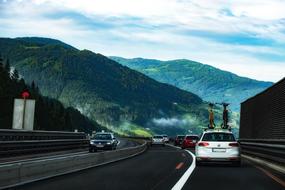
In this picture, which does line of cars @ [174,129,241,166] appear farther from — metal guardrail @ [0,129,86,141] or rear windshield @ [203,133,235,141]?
metal guardrail @ [0,129,86,141]

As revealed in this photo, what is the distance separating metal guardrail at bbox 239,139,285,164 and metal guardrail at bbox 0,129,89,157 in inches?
445

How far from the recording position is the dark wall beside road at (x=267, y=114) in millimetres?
31616

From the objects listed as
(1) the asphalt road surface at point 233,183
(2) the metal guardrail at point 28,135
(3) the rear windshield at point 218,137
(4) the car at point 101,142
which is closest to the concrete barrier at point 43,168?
(1) the asphalt road surface at point 233,183

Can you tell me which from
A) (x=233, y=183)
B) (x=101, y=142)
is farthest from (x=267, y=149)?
(x=101, y=142)

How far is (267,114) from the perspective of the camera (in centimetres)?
3669

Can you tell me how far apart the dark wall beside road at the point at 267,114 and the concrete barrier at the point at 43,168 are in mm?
12867

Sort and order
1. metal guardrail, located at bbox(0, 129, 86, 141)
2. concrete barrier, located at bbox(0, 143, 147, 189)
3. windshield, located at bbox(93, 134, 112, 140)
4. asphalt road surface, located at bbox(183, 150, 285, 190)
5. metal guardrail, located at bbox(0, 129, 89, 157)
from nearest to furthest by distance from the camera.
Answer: concrete barrier, located at bbox(0, 143, 147, 189) → asphalt road surface, located at bbox(183, 150, 285, 190) → metal guardrail, located at bbox(0, 129, 89, 157) → metal guardrail, located at bbox(0, 129, 86, 141) → windshield, located at bbox(93, 134, 112, 140)

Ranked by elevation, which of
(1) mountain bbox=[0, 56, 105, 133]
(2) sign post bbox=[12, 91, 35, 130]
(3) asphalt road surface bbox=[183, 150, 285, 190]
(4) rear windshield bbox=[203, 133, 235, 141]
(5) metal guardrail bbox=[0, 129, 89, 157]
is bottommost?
(3) asphalt road surface bbox=[183, 150, 285, 190]

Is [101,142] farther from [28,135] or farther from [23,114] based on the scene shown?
[28,135]

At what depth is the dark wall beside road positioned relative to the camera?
104ft

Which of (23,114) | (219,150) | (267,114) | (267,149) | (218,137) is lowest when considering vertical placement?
(219,150)

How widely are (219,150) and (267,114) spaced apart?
52.1 feet

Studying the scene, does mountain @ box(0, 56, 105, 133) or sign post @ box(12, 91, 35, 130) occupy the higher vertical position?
mountain @ box(0, 56, 105, 133)

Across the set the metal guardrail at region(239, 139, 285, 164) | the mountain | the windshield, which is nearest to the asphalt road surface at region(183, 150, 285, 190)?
the metal guardrail at region(239, 139, 285, 164)
